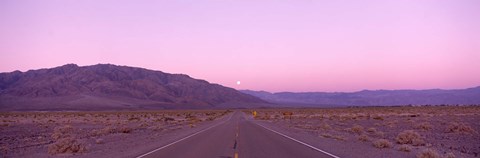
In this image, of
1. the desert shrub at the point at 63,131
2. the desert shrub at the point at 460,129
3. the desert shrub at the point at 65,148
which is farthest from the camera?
the desert shrub at the point at 63,131

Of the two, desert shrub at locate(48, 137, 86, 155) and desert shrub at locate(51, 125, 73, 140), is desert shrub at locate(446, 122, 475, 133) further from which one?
desert shrub at locate(51, 125, 73, 140)

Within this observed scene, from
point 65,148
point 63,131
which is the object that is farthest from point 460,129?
point 63,131

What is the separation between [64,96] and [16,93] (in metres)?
19.4

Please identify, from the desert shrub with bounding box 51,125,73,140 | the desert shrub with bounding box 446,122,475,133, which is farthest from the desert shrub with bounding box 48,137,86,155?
the desert shrub with bounding box 446,122,475,133

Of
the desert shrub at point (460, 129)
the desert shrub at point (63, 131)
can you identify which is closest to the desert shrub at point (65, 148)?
the desert shrub at point (63, 131)

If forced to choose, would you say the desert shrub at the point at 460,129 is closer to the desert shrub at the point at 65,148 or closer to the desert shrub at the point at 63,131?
the desert shrub at the point at 65,148

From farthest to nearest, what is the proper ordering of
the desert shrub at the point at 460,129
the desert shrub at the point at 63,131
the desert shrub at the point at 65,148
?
the desert shrub at the point at 63,131 < the desert shrub at the point at 460,129 < the desert shrub at the point at 65,148

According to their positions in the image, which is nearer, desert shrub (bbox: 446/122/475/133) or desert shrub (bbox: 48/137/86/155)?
desert shrub (bbox: 48/137/86/155)

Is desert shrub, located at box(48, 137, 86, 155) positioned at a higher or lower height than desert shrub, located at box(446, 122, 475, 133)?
lower

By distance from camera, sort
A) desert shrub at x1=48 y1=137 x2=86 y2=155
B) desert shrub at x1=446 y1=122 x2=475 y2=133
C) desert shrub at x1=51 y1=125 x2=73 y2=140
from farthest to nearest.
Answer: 1. desert shrub at x1=51 y1=125 x2=73 y2=140
2. desert shrub at x1=446 y1=122 x2=475 y2=133
3. desert shrub at x1=48 y1=137 x2=86 y2=155

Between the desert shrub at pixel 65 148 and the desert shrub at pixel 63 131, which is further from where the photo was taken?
the desert shrub at pixel 63 131

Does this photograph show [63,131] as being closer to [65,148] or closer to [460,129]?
[65,148]

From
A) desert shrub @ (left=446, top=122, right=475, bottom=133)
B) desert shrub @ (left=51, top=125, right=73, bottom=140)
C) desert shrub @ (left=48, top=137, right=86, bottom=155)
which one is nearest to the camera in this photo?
desert shrub @ (left=48, top=137, right=86, bottom=155)

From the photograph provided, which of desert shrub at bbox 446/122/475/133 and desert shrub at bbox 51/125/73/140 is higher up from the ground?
desert shrub at bbox 446/122/475/133
